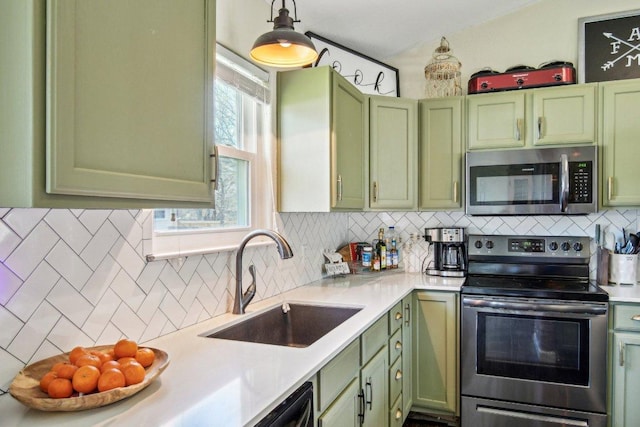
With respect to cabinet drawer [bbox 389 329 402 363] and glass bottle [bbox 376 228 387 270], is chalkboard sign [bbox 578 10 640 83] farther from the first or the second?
cabinet drawer [bbox 389 329 402 363]

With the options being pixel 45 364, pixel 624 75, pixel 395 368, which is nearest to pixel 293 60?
pixel 45 364

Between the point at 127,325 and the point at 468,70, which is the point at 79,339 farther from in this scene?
the point at 468,70

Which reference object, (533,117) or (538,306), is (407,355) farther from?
(533,117)

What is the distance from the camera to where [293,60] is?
6.27ft

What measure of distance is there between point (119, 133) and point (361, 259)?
2.51 metres

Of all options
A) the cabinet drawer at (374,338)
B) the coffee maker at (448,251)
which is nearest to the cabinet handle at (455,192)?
the coffee maker at (448,251)

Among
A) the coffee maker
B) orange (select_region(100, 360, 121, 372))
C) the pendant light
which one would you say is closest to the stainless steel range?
the coffee maker

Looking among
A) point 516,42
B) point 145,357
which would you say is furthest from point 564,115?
point 145,357

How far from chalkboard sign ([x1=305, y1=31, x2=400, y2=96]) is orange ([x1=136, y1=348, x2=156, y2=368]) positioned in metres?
2.03

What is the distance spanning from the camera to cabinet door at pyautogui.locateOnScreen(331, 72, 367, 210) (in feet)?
8.05

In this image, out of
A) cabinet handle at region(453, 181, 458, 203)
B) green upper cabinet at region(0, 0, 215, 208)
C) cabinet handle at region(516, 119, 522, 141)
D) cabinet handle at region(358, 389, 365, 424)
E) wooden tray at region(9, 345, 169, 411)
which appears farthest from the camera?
cabinet handle at region(453, 181, 458, 203)

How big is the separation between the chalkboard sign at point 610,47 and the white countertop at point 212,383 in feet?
7.57

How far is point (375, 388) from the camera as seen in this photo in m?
2.05

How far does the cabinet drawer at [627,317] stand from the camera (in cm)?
241
